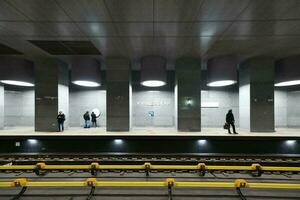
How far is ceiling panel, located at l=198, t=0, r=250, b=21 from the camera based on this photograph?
16.5 ft

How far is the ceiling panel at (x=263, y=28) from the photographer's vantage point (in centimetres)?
630

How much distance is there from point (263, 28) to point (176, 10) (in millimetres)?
4025

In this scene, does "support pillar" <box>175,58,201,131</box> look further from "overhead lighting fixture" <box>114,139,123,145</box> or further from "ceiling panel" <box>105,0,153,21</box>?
"ceiling panel" <box>105,0,153,21</box>

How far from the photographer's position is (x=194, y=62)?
418 inches

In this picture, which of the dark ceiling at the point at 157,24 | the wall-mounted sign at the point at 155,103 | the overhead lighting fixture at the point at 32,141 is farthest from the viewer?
the wall-mounted sign at the point at 155,103

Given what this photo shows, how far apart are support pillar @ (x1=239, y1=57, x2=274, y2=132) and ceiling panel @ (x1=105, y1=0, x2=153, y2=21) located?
8.42 metres

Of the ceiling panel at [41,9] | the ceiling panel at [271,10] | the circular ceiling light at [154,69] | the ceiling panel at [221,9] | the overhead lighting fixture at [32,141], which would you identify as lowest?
the overhead lighting fixture at [32,141]

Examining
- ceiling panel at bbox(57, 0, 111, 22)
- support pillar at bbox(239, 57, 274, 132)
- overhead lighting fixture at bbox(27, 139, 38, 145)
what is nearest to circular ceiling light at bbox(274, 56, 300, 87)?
support pillar at bbox(239, 57, 274, 132)

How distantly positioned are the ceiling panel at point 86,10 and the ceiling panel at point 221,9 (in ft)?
10.8

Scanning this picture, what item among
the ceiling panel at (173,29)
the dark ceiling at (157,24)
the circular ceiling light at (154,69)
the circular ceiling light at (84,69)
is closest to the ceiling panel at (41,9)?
the dark ceiling at (157,24)

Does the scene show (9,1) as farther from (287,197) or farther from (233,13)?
(287,197)

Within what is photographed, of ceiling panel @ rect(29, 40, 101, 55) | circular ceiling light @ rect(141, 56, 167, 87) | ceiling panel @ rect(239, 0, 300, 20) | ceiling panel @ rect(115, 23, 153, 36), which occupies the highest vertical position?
ceiling panel @ rect(239, 0, 300, 20)

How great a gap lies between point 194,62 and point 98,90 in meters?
8.57

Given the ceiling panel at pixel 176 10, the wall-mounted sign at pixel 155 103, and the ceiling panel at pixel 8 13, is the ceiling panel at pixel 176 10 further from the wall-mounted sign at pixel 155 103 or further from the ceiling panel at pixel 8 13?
the wall-mounted sign at pixel 155 103
